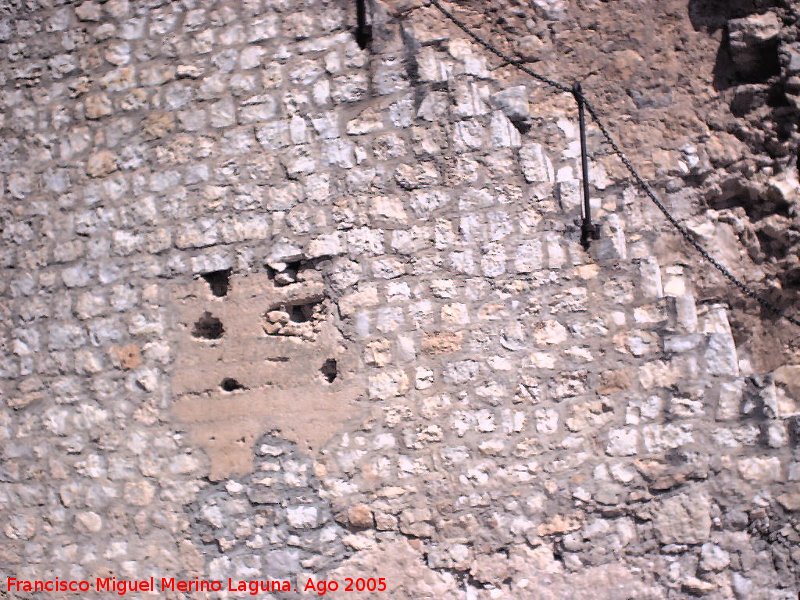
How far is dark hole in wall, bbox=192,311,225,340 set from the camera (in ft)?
12.5

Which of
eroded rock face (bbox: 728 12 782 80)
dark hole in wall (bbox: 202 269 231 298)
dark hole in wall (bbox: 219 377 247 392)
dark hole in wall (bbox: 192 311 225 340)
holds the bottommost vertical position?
dark hole in wall (bbox: 219 377 247 392)

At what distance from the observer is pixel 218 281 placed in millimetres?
3842

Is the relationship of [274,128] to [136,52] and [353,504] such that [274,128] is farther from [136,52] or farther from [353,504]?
[353,504]

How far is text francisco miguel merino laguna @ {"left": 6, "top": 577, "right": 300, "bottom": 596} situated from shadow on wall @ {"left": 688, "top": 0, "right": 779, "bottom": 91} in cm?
315

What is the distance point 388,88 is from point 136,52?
1.27 m

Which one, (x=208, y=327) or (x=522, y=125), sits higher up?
(x=522, y=125)

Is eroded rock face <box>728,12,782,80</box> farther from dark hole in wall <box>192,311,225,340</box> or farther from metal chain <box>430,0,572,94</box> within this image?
dark hole in wall <box>192,311,225,340</box>

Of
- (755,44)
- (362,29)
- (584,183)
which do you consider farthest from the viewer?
(755,44)

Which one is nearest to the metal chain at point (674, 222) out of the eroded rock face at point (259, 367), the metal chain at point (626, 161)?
the metal chain at point (626, 161)

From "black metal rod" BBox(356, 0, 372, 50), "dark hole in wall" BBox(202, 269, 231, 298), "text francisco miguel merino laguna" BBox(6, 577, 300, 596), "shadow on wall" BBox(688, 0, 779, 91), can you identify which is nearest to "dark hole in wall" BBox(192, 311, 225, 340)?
"dark hole in wall" BBox(202, 269, 231, 298)

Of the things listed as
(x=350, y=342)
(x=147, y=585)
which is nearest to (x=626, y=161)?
(x=350, y=342)

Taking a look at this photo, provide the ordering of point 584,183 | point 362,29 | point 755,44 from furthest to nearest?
1. point 755,44
2. point 362,29
3. point 584,183

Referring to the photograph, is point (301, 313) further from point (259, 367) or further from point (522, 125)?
point (522, 125)

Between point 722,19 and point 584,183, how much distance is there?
126cm
